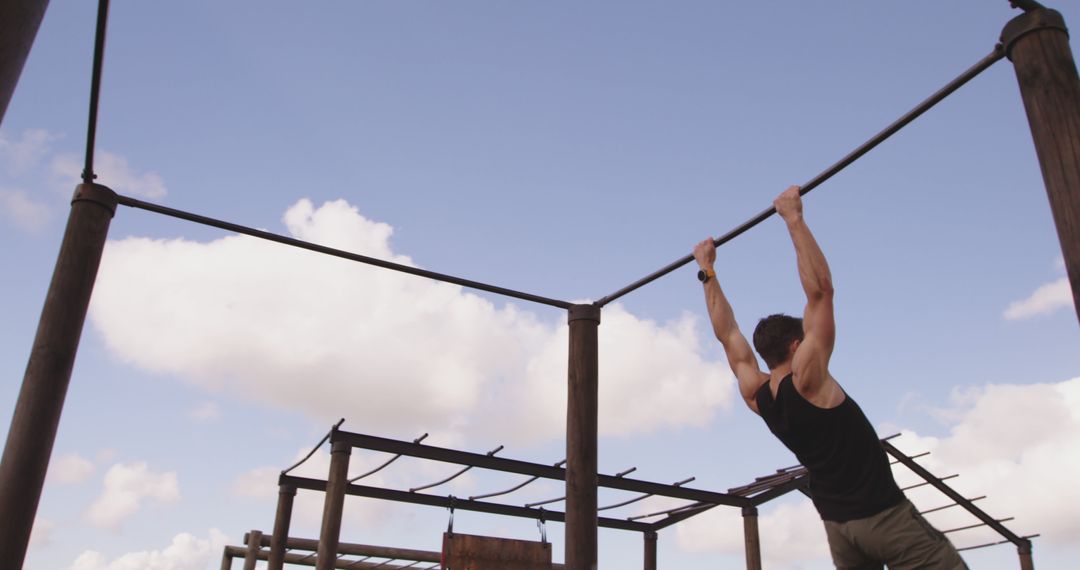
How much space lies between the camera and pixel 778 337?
3.54 metres

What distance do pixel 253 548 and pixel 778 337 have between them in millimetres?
10067

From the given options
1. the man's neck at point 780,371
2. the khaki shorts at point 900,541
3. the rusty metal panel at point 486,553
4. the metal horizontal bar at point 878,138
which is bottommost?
the khaki shorts at point 900,541

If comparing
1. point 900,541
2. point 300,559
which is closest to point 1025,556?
point 300,559

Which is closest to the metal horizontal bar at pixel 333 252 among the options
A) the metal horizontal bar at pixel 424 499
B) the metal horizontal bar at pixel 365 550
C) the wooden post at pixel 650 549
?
the metal horizontal bar at pixel 424 499

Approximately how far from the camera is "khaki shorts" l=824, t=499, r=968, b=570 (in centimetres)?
299

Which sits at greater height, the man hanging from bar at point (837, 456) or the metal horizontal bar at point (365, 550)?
the metal horizontal bar at point (365, 550)

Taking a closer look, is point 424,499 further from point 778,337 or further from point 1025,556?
point 1025,556

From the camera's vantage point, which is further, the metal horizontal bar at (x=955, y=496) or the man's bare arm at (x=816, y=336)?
the metal horizontal bar at (x=955, y=496)

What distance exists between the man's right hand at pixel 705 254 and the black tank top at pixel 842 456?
124cm

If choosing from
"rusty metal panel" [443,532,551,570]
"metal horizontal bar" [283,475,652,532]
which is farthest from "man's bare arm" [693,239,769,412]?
"metal horizontal bar" [283,475,652,532]

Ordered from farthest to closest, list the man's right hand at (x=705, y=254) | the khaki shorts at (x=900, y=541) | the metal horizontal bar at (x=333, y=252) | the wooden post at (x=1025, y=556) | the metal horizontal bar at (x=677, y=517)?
1. the wooden post at (x=1025, y=556)
2. the metal horizontal bar at (x=677, y=517)
3. the metal horizontal bar at (x=333, y=252)
4. the man's right hand at (x=705, y=254)
5. the khaki shorts at (x=900, y=541)

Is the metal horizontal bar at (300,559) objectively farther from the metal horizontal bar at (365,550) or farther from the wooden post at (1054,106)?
the wooden post at (1054,106)

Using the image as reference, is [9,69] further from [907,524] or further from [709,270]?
[709,270]

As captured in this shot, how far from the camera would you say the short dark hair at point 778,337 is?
11.6 ft
